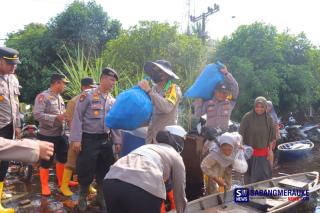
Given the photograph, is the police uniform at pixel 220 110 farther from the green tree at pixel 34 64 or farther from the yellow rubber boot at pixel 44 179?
the green tree at pixel 34 64

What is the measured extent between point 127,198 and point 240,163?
251 cm

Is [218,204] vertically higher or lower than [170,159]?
lower

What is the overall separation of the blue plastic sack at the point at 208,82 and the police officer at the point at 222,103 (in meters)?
0.07

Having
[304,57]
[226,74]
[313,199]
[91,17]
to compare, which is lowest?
[313,199]

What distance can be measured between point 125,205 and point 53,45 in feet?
54.1

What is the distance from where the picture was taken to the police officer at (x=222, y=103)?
5.06m

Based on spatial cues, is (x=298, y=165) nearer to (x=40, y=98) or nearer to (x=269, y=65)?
(x=269, y=65)

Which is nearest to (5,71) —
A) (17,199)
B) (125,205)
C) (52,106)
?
(52,106)

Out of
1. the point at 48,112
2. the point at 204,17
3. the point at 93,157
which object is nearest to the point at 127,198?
the point at 93,157

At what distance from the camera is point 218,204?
15.5 ft

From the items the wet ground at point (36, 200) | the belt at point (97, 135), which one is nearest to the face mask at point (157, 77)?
the belt at point (97, 135)

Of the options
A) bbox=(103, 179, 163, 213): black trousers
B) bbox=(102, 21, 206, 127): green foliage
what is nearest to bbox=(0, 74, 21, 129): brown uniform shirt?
bbox=(103, 179, 163, 213): black trousers

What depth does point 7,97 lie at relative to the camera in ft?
14.1

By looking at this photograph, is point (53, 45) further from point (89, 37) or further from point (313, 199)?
point (313, 199)
